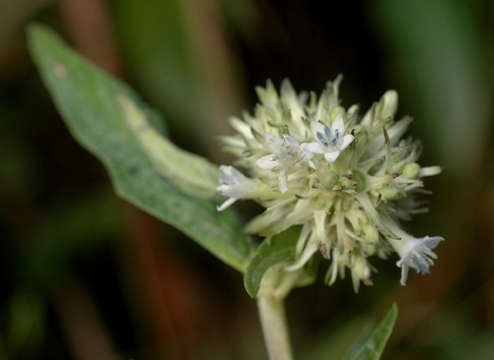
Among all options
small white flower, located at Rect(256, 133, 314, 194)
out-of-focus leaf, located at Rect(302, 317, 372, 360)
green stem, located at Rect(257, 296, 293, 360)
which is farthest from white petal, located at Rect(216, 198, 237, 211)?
out-of-focus leaf, located at Rect(302, 317, 372, 360)

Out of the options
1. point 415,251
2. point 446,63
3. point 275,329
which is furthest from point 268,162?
point 446,63

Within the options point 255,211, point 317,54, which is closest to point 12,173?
point 255,211

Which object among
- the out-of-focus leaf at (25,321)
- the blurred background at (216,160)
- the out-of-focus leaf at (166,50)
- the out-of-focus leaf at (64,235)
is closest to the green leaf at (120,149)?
the out-of-focus leaf at (166,50)

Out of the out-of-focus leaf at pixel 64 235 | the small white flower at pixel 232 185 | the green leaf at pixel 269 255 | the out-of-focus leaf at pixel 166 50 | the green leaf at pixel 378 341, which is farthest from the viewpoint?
the out-of-focus leaf at pixel 64 235

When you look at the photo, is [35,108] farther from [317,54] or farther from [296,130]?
[296,130]

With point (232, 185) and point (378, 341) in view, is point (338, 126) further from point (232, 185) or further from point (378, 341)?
point (378, 341)

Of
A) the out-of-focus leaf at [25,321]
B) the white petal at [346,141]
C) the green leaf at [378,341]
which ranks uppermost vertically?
the white petal at [346,141]

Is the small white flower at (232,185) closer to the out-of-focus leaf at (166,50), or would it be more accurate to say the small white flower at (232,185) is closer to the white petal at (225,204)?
the white petal at (225,204)

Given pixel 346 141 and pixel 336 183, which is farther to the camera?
pixel 336 183
